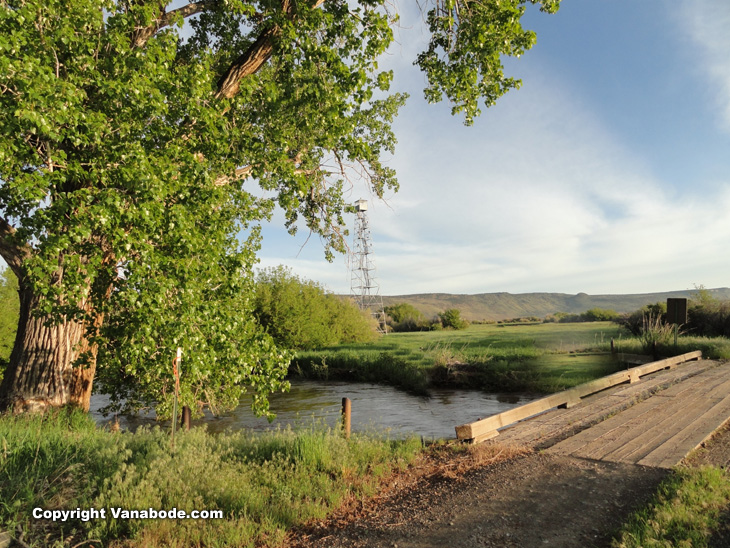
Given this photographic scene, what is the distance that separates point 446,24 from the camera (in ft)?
37.4

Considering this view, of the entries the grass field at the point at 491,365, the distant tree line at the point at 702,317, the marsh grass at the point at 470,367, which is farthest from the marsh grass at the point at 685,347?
the distant tree line at the point at 702,317

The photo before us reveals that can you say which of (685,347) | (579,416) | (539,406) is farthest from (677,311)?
(539,406)

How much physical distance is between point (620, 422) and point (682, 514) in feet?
14.8

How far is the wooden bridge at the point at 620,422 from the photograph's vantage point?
683 centimetres

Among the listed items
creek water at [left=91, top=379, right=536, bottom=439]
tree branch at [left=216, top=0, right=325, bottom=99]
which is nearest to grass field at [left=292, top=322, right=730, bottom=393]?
creek water at [left=91, top=379, right=536, bottom=439]

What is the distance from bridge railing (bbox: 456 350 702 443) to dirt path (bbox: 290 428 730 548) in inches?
26.0

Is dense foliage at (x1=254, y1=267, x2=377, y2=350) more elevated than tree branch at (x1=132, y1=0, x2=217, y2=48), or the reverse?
tree branch at (x1=132, y1=0, x2=217, y2=48)

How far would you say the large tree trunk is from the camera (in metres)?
8.16

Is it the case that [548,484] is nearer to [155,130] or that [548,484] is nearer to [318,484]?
[318,484]

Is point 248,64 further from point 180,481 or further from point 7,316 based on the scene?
point 7,316

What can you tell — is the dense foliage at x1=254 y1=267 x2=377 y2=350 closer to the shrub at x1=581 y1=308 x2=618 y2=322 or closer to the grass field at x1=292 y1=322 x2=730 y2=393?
the grass field at x1=292 y1=322 x2=730 y2=393

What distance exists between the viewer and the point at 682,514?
171 inches

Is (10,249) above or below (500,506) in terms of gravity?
above

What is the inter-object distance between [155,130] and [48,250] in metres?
2.66
